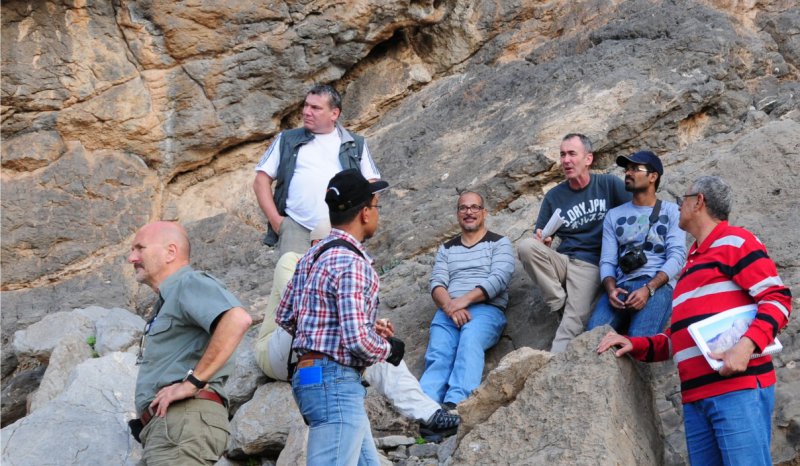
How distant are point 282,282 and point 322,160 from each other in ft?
4.25

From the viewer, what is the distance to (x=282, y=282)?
6.18 m

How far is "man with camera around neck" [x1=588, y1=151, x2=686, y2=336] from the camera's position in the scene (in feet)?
20.2

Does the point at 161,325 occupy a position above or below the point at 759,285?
above

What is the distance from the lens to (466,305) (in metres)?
6.96

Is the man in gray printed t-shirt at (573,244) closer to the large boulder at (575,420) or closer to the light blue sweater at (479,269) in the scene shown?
the light blue sweater at (479,269)

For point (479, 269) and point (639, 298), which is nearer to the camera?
point (639, 298)

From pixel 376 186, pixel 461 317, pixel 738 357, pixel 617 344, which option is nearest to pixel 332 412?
pixel 376 186

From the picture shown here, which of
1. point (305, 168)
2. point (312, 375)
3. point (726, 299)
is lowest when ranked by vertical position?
point (726, 299)

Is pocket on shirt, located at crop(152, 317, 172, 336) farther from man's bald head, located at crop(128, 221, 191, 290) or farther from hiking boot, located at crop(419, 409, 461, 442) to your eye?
hiking boot, located at crop(419, 409, 461, 442)

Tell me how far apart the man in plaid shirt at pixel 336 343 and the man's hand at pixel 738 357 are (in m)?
1.49

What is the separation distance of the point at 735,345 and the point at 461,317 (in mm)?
2699

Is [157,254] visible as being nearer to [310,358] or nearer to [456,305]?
[310,358]

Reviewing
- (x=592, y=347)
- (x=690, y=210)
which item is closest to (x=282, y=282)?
(x=592, y=347)

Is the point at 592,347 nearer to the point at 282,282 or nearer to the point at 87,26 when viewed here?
the point at 282,282
